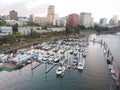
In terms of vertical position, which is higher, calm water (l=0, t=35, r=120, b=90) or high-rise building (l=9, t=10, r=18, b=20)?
high-rise building (l=9, t=10, r=18, b=20)

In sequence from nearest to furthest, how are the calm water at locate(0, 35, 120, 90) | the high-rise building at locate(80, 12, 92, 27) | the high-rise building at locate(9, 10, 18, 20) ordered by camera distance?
the calm water at locate(0, 35, 120, 90), the high-rise building at locate(9, 10, 18, 20), the high-rise building at locate(80, 12, 92, 27)

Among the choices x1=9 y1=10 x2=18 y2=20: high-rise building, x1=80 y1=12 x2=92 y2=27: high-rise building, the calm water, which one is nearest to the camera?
the calm water

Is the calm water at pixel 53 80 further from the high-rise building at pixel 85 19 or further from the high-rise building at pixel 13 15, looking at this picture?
the high-rise building at pixel 85 19

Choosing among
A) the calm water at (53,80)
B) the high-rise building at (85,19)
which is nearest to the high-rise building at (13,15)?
the high-rise building at (85,19)

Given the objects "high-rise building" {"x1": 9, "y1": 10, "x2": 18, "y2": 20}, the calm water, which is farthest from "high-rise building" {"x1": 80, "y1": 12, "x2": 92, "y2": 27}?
the calm water

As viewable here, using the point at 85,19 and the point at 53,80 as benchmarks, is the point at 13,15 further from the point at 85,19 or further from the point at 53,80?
the point at 53,80

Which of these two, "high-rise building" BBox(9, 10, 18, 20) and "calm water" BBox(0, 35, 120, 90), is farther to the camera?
"high-rise building" BBox(9, 10, 18, 20)

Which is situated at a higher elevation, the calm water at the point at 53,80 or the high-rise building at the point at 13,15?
the high-rise building at the point at 13,15

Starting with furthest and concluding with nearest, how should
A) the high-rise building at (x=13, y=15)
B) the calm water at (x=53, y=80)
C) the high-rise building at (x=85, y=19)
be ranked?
the high-rise building at (x=85, y=19) → the high-rise building at (x=13, y=15) → the calm water at (x=53, y=80)

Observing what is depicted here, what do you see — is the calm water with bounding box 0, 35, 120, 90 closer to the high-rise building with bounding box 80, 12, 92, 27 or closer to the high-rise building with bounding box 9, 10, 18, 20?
the high-rise building with bounding box 9, 10, 18, 20

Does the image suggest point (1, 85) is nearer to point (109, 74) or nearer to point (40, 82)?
point (40, 82)

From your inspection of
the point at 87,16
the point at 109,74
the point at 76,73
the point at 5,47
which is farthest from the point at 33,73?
the point at 87,16

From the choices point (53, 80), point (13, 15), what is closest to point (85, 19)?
point (13, 15)

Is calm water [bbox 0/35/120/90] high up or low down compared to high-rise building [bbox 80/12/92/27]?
down
